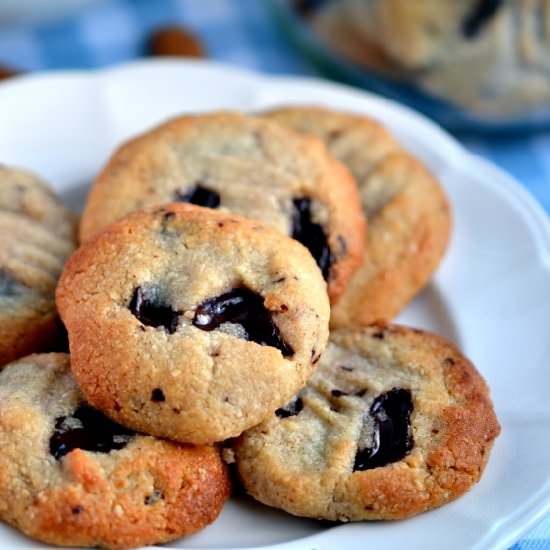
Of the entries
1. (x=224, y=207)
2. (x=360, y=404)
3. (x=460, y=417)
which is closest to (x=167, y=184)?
(x=224, y=207)

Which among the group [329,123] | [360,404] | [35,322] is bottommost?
[35,322]

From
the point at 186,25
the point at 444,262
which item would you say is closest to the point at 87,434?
the point at 444,262

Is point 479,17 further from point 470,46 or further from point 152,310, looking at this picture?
point 152,310

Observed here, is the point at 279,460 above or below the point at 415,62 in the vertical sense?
below

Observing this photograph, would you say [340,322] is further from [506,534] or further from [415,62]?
[415,62]

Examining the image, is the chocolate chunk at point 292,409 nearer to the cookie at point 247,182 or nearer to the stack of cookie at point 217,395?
the stack of cookie at point 217,395

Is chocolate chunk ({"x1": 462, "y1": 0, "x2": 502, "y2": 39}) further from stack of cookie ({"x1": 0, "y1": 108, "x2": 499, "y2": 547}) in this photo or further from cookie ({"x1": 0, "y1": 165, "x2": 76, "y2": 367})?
cookie ({"x1": 0, "y1": 165, "x2": 76, "y2": 367})

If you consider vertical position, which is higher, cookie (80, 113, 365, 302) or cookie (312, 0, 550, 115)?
cookie (312, 0, 550, 115)

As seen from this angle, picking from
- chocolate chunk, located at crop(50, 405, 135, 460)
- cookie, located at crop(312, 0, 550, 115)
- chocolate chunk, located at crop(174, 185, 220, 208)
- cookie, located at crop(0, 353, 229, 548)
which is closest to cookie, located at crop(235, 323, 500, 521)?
cookie, located at crop(0, 353, 229, 548)
